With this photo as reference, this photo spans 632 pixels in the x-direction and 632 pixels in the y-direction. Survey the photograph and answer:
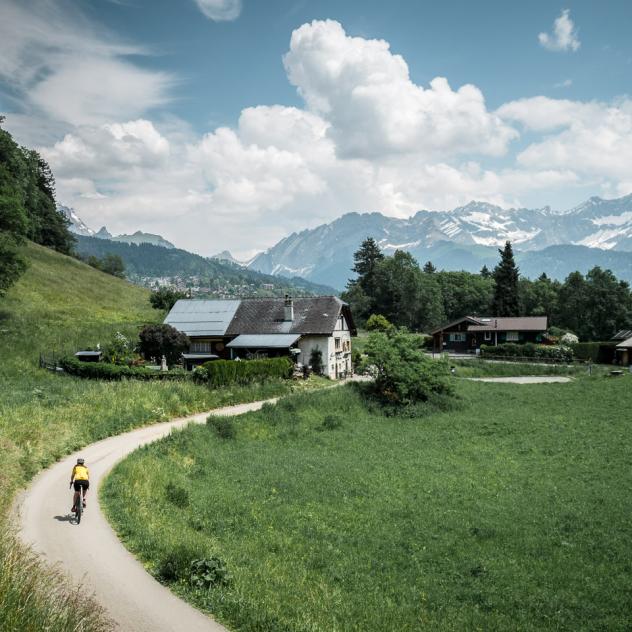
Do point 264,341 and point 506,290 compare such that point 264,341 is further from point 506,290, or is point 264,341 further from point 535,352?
point 506,290

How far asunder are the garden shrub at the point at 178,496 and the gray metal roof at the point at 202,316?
37530 millimetres

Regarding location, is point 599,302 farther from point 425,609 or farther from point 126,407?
point 425,609

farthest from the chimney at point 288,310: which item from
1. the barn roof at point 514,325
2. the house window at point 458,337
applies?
the house window at point 458,337

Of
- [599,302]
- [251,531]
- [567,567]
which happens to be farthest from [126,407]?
[599,302]

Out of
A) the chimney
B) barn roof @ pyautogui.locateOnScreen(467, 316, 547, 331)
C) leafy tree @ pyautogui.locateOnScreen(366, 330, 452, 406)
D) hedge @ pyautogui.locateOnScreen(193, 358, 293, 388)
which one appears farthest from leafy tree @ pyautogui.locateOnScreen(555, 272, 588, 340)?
hedge @ pyautogui.locateOnScreen(193, 358, 293, 388)

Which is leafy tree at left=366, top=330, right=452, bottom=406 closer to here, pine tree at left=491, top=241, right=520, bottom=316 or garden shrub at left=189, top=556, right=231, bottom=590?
garden shrub at left=189, top=556, right=231, bottom=590

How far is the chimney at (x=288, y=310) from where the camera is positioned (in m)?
58.2

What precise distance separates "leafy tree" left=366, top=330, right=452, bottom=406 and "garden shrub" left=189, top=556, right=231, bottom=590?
3062 centimetres

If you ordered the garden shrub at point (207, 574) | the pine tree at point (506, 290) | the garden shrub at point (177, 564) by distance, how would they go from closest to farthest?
the garden shrub at point (207, 574), the garden shrub at point (177, 564), the pine tree at point (506, 290)

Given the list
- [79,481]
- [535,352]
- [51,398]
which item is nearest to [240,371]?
[51,398]

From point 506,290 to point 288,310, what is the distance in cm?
6369

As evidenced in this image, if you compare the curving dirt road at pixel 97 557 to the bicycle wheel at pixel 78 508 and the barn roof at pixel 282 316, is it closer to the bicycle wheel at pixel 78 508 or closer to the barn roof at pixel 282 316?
the bicycle wheel at pixel 78 508

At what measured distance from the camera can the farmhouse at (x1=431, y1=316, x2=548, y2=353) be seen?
89.1m

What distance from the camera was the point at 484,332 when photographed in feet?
298
